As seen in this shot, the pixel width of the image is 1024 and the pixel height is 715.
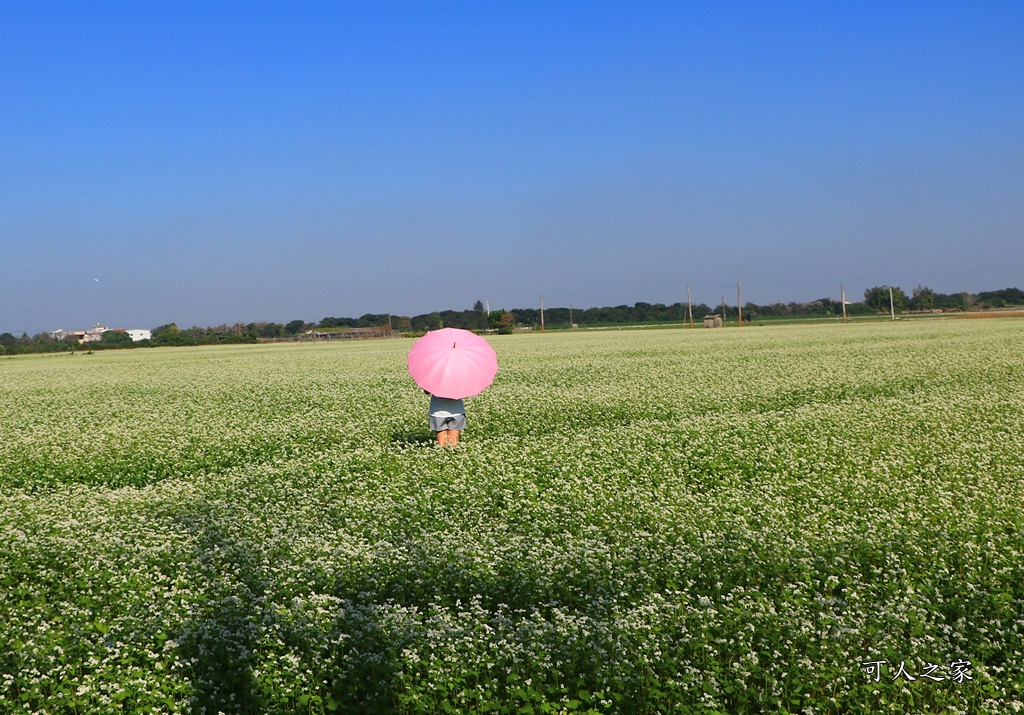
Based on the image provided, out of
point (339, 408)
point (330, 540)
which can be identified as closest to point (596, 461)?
point (330, 540)

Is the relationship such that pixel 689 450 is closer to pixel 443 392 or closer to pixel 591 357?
pixel 443 392

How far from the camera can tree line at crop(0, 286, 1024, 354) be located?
10150 cm

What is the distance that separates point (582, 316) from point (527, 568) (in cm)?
13450

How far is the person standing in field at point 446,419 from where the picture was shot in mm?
13883

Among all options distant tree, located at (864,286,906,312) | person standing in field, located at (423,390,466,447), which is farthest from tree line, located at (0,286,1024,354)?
person standing in field, located at (423,390,466,447)

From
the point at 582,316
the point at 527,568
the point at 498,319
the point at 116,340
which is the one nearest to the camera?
the point at 527,568

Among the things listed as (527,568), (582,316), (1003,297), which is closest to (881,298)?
(1003,297)

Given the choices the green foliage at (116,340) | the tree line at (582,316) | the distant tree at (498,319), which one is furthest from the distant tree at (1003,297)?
the green foliage at (116,340)

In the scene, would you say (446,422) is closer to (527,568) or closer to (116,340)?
(527,568)

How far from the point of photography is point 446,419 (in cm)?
1389

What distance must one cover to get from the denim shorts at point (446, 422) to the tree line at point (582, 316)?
86065mm

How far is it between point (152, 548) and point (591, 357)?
3332 centimetres

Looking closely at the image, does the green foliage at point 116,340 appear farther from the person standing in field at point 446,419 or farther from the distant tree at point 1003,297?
the distant tree at point 1003,297

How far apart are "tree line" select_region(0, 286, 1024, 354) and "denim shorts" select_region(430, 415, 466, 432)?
8606 cm
